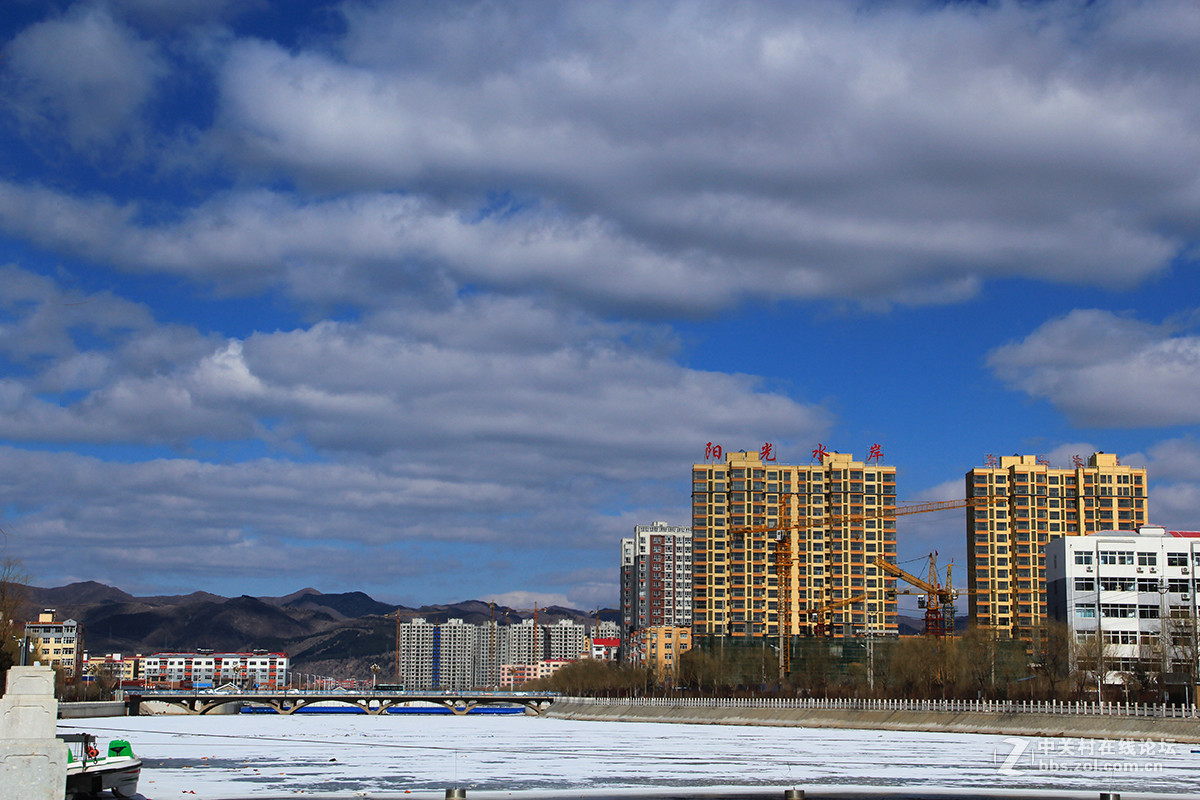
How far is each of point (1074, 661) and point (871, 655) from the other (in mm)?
35404

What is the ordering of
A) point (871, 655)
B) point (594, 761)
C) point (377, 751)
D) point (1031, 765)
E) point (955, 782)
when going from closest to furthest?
point (955, 782) < point (1031, 765) < point (594, 761) < point (377, 751) < point (871, 655)

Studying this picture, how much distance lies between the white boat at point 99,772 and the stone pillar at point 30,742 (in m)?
14.2

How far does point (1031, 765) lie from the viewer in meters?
60.6

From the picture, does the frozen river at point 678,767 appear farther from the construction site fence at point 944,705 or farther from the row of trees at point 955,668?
the row of trees at point 955,668

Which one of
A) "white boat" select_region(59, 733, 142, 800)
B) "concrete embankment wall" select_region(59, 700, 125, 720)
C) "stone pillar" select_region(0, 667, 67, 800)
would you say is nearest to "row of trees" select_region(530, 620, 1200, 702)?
"white boat" select_region(59, 733, 142, 800)

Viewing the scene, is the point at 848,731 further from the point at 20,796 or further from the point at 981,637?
the point at 20,796

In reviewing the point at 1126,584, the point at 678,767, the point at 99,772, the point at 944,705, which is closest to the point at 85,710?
the point at 944,705

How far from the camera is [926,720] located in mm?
116312

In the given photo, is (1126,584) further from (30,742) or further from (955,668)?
(30,742)

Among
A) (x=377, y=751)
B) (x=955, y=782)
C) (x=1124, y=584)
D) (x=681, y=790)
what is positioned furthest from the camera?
(x=1124, y=584)

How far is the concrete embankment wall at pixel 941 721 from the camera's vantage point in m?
88.6

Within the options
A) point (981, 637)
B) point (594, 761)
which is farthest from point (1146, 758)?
point (981, 637)

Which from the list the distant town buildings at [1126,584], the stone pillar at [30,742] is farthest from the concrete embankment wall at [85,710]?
the stone pillar at [30,742]

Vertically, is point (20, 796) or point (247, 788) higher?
point (20, 796)
